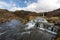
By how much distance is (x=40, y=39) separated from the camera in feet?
81.7

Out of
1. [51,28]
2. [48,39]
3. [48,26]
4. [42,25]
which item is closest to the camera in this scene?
[48,39]

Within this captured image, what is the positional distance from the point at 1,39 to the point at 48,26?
54.1 ft

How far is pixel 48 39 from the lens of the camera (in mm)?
24656

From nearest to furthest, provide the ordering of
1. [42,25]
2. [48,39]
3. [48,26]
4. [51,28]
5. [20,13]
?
[48,39], [51,28], [48,26], [42,25], [20,13]

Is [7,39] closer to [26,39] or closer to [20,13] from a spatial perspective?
[26,39]

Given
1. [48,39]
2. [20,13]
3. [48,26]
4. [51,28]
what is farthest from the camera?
[20,13]

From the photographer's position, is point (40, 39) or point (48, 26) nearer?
point (40, 39)

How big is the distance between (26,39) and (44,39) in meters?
2.97

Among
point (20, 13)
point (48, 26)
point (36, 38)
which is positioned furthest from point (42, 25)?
point (20, 13)

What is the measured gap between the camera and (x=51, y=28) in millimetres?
36531

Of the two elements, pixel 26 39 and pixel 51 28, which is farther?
pixel 51 28

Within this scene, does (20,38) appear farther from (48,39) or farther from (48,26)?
(48,26)

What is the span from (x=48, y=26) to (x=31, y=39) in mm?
14887

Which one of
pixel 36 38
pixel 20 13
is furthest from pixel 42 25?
pixel 20 13
